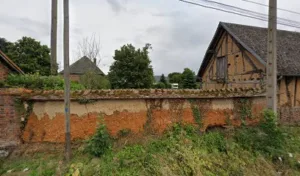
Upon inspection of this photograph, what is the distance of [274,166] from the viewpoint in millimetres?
5027

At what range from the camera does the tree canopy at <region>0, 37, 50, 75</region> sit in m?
16.3

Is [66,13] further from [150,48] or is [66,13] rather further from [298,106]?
[150,48]

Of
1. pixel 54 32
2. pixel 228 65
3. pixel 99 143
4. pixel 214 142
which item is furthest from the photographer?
pixel 228 65

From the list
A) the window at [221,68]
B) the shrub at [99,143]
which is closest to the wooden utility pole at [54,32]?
the shrub at [99,143]

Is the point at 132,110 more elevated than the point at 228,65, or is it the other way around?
Result: the point at 228,65

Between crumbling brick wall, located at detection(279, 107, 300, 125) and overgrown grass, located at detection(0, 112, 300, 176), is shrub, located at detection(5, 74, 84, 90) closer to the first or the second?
overgrown grass, located at detection(0, 112, 300, 176)

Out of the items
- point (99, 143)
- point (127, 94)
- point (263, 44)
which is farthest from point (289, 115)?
point (99, 143)

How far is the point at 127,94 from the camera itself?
16.3ft

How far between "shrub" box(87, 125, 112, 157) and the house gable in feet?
30.5

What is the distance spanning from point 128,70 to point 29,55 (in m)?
9.30

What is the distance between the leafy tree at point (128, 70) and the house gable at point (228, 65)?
6.86 meters

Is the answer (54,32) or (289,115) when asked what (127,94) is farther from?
(289,115)

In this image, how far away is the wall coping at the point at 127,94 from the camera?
4.48m

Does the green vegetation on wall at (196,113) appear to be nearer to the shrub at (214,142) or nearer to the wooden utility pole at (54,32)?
the shrub at (214,142)
